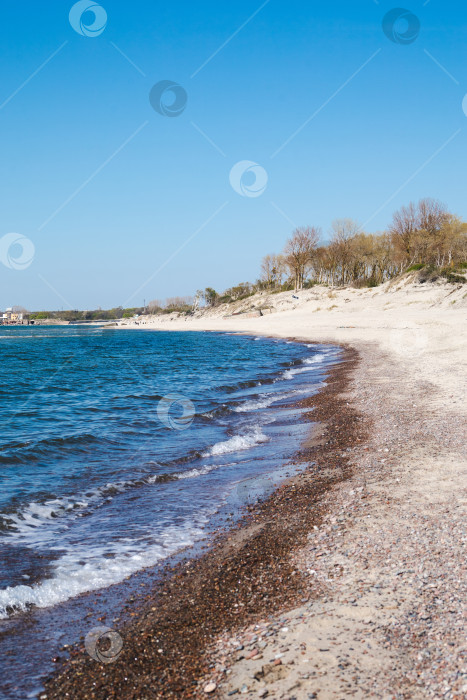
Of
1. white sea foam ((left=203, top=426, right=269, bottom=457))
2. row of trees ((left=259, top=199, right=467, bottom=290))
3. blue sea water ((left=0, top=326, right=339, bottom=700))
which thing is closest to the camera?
blue sea water ((left=0, top=326, right=339, bottom=700))

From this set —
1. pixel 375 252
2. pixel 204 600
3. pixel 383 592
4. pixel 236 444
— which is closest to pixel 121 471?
pixel 236 444

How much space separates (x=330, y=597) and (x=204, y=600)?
4.28ft

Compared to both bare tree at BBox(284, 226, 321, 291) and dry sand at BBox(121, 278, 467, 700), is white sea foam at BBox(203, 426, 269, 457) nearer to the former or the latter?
dry sand at BBox(121, 278, 467, 700)

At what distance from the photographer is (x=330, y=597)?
454 centimetres

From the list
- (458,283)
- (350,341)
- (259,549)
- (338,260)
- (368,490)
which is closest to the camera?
(259,549)

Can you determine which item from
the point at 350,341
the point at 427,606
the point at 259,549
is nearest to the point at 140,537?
the point at 259,549

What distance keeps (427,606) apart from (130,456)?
8377mm

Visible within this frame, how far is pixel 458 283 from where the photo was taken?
185 ft

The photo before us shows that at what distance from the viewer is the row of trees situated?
241 ft

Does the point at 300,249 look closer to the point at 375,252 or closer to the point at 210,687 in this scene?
the point at 375,252

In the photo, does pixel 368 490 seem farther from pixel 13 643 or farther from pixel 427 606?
pixel 13 643

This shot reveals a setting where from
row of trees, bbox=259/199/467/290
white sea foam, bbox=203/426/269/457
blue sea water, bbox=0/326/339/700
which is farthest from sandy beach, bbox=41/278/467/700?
row of trees, bbox=259/199/467/290

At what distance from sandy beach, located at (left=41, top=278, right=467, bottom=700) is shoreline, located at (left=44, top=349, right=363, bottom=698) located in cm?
1

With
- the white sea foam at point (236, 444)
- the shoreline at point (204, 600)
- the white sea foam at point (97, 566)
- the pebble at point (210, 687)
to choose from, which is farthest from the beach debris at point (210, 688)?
the white sea foam at point (236, 444)
